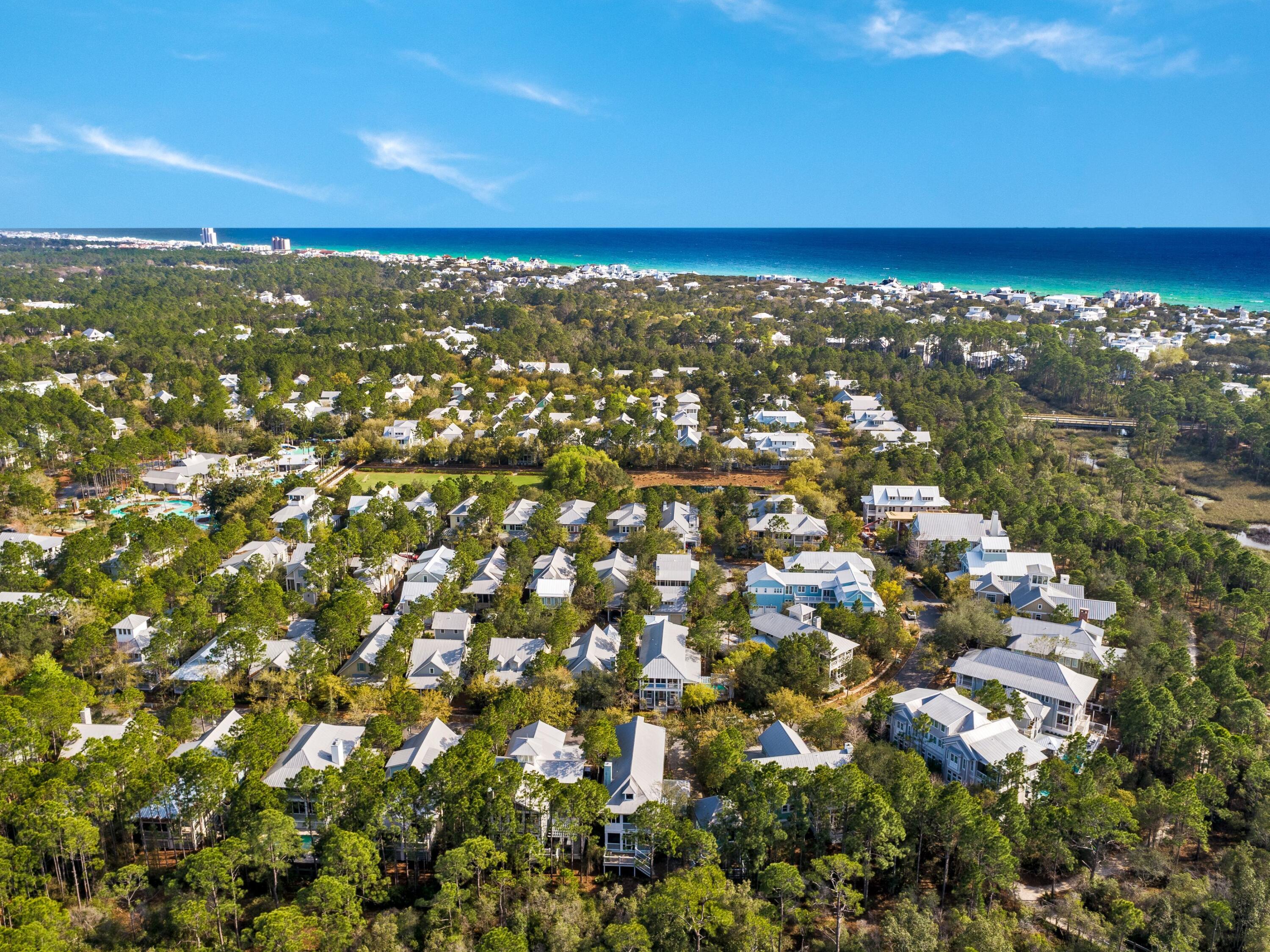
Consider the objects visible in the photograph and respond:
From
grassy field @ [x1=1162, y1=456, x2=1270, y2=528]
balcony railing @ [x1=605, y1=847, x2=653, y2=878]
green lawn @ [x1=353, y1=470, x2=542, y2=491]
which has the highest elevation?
grassy field @ [x1=1162, y1=456, x2=1270, y2=528]

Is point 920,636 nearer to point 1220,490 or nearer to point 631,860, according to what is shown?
point 631,860

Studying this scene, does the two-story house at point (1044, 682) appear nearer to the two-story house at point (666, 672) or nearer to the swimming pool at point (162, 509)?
the two-story house at point (666, 672)

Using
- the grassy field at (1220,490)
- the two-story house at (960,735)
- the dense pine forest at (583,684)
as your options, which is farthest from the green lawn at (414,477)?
the grassy field at (1220,490)

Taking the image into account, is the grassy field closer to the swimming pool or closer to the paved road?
the paved road

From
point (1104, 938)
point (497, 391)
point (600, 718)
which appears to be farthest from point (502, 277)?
point (1104, 938)

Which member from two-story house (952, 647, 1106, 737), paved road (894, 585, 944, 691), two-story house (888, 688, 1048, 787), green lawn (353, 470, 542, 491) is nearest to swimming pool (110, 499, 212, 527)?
green lawn (353, 470, 542, 491)

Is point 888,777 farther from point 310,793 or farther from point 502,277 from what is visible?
point 502,277
